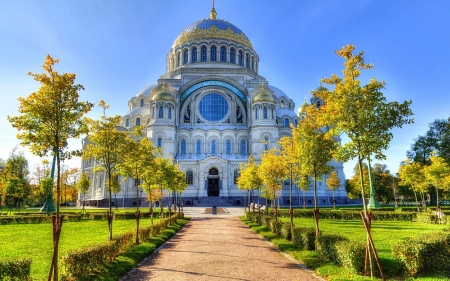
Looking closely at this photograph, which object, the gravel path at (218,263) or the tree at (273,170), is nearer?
the gravel path at (218,263)

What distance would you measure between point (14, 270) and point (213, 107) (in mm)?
48283

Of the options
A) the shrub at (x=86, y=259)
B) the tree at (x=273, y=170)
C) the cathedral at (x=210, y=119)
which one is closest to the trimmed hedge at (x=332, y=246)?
the tree at (x=273, y=170)

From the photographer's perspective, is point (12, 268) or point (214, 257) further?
point (214, 257)

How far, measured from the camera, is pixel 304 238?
1323 cm

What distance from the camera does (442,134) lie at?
50.7m

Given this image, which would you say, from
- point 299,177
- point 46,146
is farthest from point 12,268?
point 299,177

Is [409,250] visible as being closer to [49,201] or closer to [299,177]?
[299,177]

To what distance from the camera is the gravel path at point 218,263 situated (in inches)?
369

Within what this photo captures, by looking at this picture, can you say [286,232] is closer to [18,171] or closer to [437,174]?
[437,174]

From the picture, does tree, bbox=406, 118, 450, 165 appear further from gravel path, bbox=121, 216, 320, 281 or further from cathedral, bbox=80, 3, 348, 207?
gravel path, bbox=121, 216, 320, 281

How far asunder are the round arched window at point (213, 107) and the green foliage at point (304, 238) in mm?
40788

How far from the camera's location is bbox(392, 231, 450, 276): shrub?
870cm

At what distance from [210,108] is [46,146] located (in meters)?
45.4

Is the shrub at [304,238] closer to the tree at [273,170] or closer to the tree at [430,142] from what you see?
the tree at [273,170]
